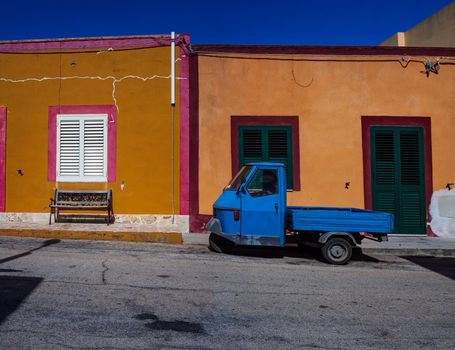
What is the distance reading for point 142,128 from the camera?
11539 mm

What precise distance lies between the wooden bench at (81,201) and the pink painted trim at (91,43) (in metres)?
3.94

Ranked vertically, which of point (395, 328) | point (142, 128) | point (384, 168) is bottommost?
point (395, 328)

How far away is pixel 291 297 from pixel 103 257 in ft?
12.2

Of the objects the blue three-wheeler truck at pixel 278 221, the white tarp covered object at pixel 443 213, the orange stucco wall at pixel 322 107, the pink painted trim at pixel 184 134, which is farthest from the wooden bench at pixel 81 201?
the white tarp covered object at pixel 443 213

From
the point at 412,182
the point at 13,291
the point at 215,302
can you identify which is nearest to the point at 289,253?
the point at 215,302

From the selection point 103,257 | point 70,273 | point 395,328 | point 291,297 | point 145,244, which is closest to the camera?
point 395,328

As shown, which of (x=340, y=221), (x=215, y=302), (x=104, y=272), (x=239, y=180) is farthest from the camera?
(x=239, y=180)

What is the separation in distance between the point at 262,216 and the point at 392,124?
5593mm

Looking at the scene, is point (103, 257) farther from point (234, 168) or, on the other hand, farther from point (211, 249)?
point (234, 168)

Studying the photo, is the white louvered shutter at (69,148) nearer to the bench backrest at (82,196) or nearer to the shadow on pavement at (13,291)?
the bench backrest at (82,196)

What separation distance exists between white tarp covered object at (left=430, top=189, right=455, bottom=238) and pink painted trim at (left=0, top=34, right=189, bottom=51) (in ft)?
26.0

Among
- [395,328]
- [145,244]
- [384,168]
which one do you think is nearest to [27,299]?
[395,328]

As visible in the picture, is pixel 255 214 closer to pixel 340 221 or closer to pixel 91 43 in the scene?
pixel 340 221

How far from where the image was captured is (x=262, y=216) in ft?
26.4
